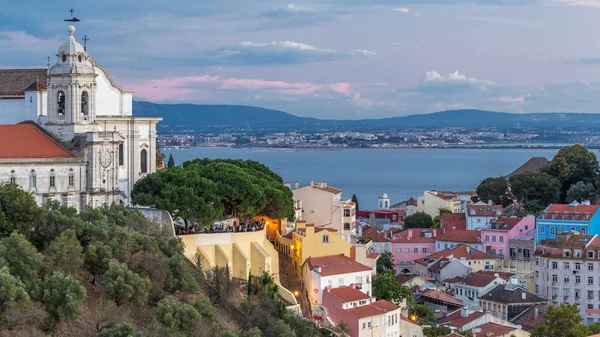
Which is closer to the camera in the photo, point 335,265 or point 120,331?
point 120,331

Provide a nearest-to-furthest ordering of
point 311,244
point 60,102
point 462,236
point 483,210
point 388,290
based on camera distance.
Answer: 1. point 60,102
2. point 311,244
3. point 388,290
4. point 462,236
5. point 483,210

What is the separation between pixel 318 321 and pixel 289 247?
17.6 feet

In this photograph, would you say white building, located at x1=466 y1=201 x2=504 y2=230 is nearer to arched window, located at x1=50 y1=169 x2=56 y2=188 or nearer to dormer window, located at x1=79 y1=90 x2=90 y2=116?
dormer window, located at x1=79 y1=90 x2=90 y2=116

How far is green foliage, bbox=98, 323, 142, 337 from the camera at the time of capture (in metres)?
29.4

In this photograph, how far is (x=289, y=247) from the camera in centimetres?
4631

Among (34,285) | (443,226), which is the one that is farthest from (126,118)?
(443,226)

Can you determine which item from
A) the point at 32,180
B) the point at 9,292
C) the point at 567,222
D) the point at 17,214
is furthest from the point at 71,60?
the point at 567,222

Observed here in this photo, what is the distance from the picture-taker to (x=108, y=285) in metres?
32.6

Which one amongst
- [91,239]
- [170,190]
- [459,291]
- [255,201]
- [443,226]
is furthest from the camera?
[443,226]

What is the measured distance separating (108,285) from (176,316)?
2.28 m

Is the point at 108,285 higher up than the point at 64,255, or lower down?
lower down

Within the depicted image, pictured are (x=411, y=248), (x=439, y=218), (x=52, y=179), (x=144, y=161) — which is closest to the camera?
(x=52, y=179)

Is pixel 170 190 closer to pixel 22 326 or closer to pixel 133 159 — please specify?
pixel 133 159

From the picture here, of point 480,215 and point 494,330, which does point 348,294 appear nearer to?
point 494,330
